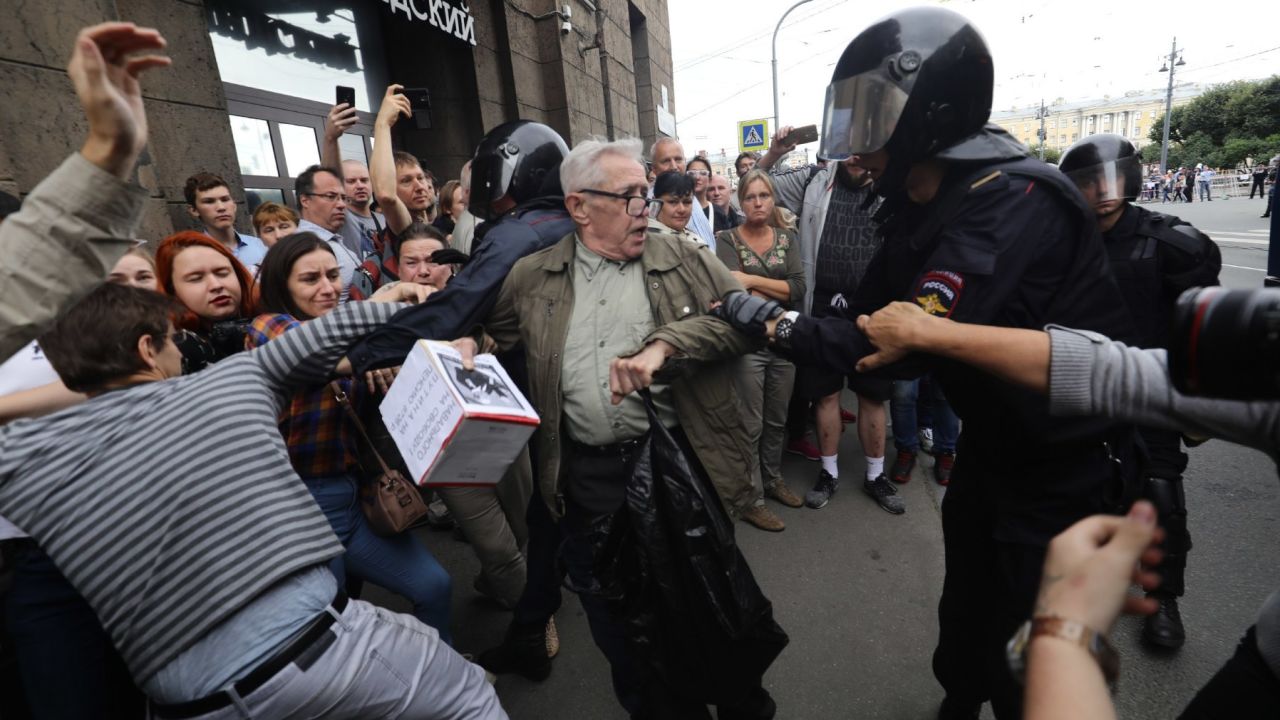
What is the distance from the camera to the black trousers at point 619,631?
5.93 feet

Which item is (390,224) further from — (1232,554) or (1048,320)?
(1232,554)

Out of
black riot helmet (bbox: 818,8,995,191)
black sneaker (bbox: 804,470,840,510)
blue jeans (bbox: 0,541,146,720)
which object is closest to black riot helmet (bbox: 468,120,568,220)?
black riot helmet (bbox: 818,8,995,191)

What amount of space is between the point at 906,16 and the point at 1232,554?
3.03 meters

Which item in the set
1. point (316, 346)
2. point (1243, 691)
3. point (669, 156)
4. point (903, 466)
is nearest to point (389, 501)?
point (316, 346)

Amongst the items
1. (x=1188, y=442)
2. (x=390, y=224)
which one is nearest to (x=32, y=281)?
(x=390, y=224)

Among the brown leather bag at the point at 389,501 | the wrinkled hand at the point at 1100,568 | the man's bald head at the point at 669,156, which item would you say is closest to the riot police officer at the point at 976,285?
the wrinkled hand at the point at 1100,568

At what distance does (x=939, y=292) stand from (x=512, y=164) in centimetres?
167

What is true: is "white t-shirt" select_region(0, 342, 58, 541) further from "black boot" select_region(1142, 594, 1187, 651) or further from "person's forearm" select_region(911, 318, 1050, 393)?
"black boot" select_region(1142, 594, 1187, 651)

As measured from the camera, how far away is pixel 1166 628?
90.2 inches

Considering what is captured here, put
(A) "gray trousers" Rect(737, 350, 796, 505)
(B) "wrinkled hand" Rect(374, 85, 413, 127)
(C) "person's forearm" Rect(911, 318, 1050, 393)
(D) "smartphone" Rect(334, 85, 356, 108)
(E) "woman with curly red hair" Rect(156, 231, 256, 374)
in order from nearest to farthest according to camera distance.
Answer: (C) "person's forearm" Rect(911, 318, 1050, 393) → (E) "woman with curly red hair" Rect(156, 231, 256, 374) → (B) "wrinkled hand" Rect(374, 85, 413, 127) → (D) "smartphone" Rect(334, 85, 356, 108) → (A) "gray trousers" Rect(737, 350, 796, 505)

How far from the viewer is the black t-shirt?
11.5 ft

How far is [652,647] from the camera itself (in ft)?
5.58

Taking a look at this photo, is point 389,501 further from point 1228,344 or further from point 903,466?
point 903,466

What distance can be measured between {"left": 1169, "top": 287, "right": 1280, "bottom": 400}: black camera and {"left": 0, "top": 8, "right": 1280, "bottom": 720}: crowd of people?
180 millimetres
